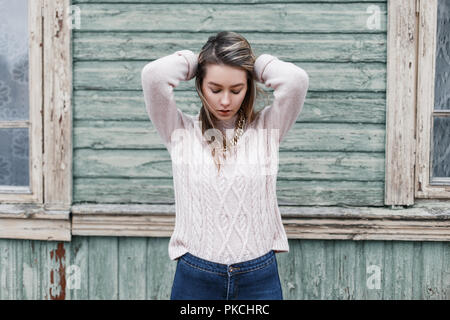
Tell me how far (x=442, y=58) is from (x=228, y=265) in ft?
8.01

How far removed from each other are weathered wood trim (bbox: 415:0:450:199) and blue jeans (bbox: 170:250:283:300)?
1.80 metres

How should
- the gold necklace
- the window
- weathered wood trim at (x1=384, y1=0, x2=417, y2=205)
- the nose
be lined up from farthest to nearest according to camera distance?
the window
weathered wood trim at (x1=384, y1=0, x2=417, y2=205)
the gold necklace
the nose

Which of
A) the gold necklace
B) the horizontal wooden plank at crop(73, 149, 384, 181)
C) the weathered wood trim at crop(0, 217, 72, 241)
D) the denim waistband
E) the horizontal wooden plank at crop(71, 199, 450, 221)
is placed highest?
the gold necklace

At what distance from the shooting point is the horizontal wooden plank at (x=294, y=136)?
9.65ft

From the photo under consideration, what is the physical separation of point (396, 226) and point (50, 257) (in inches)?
103

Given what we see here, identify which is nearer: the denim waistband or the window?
the denim waistband

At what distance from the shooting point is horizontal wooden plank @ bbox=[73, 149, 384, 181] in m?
2.95

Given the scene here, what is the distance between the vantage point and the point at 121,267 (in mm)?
3053

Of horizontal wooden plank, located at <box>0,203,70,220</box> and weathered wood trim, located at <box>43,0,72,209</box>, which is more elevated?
weathered wood trim, located at <box>43,0,72,209</box>

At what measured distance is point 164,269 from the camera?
3.04m

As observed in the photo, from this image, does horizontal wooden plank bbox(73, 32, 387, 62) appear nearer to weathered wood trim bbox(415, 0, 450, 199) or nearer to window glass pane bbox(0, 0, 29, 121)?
weathered wood trim bbox(415, 0, 450, 199)

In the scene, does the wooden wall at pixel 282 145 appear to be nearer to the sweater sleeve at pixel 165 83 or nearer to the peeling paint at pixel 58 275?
the peeling paint at pixel 58 275

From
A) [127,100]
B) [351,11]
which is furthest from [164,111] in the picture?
[351,11]

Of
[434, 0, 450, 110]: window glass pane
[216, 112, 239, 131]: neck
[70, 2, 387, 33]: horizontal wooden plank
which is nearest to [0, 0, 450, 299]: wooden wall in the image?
[70, 2, 387, 33]: horizontal wooden plank
